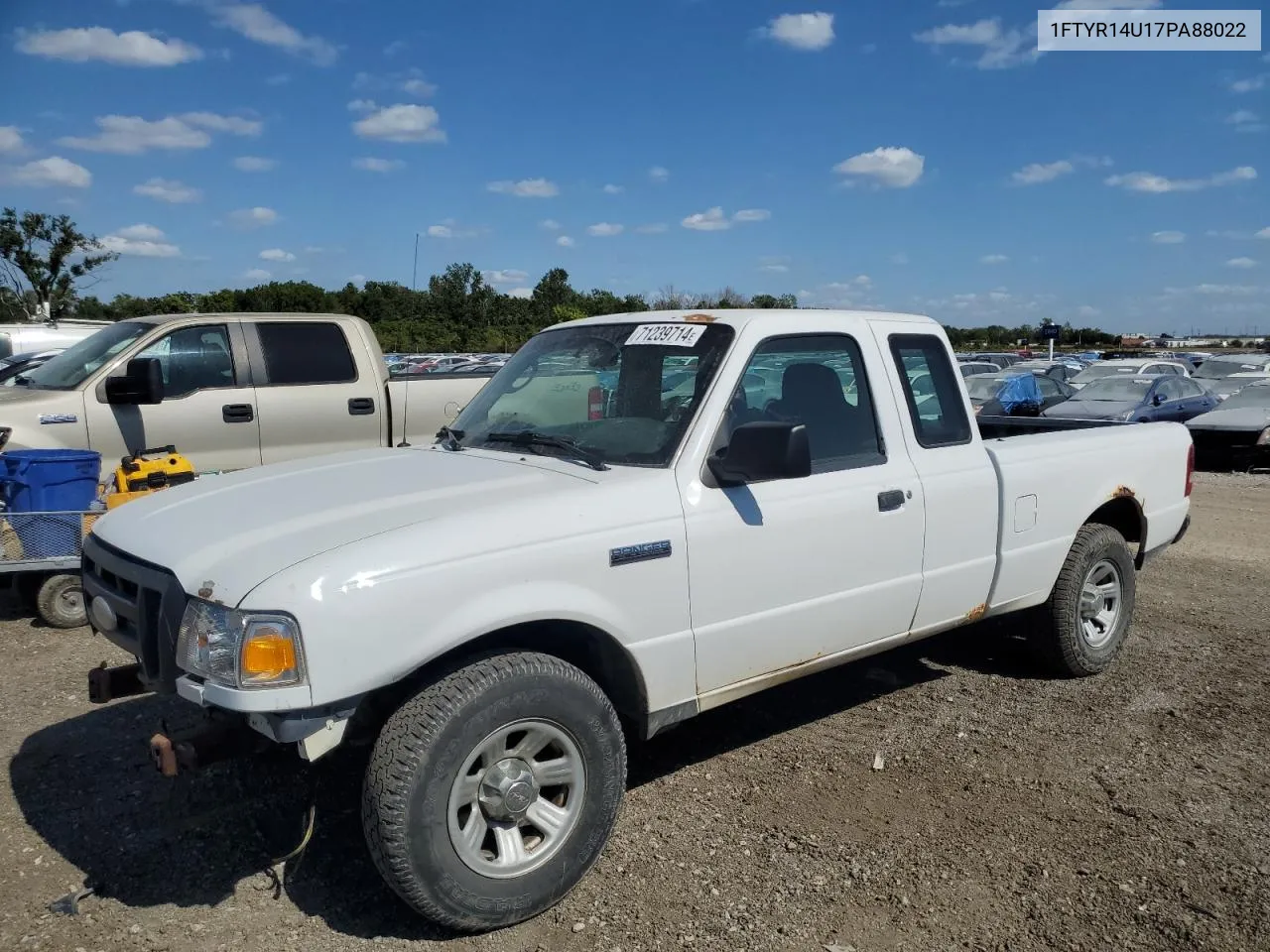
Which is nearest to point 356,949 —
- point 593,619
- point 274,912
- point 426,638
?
point 274,912

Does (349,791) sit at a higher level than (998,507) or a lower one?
lower

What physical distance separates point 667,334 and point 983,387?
67.3 feet

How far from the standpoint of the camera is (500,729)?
9.77 ft

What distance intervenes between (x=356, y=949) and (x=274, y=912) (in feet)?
1.26

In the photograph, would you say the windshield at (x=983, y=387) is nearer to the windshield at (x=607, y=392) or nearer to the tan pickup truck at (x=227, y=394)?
the tan pickup truck at (x=227, y=394)

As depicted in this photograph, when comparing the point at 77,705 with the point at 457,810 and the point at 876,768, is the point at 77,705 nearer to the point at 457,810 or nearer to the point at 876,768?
the point at 457,810

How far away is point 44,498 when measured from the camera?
19.7 ft

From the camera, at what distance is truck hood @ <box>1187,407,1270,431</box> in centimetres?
1555

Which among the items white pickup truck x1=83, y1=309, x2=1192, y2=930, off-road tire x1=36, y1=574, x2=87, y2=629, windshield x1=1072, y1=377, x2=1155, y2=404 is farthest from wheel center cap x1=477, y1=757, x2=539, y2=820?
windshield x1=1072, y1=377, x2=1155, y2=404

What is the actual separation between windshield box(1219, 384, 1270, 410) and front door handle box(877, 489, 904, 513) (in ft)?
52.6

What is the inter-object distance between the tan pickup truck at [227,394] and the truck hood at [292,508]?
369cm

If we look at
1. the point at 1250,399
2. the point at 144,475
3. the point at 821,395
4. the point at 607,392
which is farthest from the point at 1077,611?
the point at 1250,399

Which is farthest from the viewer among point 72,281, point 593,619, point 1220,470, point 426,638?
Answer: point 72,281

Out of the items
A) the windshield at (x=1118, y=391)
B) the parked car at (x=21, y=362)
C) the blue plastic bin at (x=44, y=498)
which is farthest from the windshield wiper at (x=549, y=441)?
the windshield at (x=1118, y=391)
